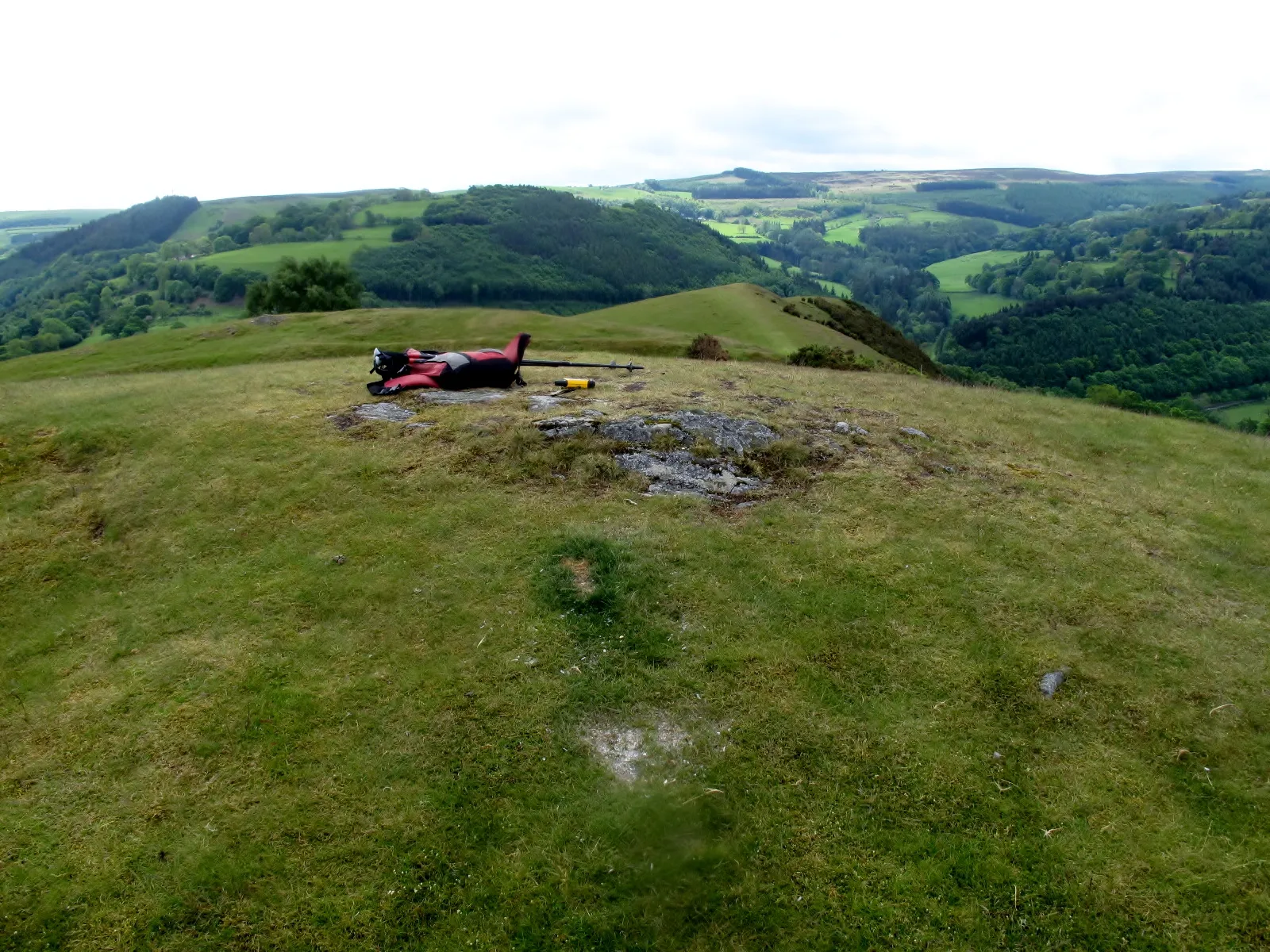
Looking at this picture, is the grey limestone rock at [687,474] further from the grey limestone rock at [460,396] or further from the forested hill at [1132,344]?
the forested hill at [1132,344]

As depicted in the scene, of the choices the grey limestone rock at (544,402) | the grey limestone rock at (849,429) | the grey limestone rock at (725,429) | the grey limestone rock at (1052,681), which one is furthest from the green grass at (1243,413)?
the grey limestone rock at (1052,681)

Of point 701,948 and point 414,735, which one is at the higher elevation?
point 414,735


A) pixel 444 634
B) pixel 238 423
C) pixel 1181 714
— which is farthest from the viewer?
pixel 238 423

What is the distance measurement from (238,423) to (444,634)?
1535 centimetres

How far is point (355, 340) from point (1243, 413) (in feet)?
473

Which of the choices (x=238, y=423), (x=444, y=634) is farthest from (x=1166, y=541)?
(x=238, y=423)

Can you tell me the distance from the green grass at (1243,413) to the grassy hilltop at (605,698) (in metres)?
116

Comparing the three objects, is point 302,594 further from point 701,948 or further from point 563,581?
point 701,948

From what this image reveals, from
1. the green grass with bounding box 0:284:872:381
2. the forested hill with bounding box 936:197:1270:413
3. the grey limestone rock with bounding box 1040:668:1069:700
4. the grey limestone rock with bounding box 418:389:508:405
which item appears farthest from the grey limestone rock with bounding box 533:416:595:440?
the forested hill with bounding box 936:197:1270:413

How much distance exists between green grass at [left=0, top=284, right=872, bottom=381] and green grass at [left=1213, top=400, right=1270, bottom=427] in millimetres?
80417

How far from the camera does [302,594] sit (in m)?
15.1

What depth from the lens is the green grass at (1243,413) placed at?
350ft

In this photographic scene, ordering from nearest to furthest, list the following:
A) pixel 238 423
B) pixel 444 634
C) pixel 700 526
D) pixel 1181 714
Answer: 1. pixel 1181 714
2. pixel 444 634
3. pixel 700 526
4. pixel 238 423

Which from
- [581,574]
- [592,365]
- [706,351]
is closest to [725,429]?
[581,574]
